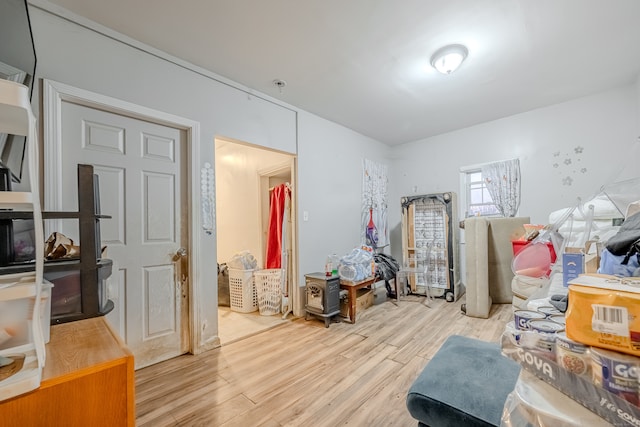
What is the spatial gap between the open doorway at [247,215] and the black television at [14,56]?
1.73 m

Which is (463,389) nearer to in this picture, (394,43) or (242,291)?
(394,43)

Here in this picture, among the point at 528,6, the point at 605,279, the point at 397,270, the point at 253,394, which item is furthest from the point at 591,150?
the point at 253,394

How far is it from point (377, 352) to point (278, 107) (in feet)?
8.94

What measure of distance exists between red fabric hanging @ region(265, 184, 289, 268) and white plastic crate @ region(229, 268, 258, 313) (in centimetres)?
51

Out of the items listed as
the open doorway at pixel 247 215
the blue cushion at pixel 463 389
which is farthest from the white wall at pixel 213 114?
the blue cushion at pixel 463 389

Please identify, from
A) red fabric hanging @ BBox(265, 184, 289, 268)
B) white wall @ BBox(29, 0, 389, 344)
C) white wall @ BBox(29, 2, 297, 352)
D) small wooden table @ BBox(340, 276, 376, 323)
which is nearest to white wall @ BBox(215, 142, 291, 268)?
red fabric hanging @ BBox(265, 184, 289, 268)

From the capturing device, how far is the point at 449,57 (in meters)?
2.18

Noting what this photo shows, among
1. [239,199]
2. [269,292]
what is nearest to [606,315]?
[269,292]

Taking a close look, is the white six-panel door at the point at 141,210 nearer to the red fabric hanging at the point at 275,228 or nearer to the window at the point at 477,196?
the red fabric hanging at the point at 275,228

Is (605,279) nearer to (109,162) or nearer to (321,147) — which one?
(109,162)

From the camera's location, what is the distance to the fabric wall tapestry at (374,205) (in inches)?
165

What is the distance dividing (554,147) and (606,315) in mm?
3783

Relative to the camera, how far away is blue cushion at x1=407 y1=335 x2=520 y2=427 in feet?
2.92

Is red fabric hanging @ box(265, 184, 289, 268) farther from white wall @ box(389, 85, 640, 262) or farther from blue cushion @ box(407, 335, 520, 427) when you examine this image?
blue cushion @ box(407, 335, 520, 427)
